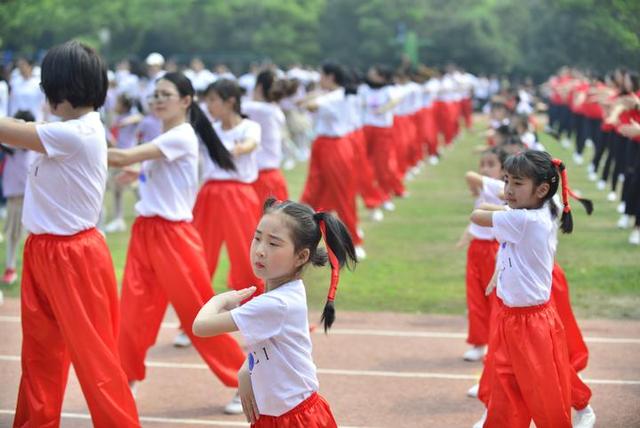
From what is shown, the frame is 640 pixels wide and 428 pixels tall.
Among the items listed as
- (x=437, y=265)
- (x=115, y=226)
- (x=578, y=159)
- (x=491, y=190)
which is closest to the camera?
(x=491, y=190)

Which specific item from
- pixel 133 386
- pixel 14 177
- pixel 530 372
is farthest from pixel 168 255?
pixel 14 177

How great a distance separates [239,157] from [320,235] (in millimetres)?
3939

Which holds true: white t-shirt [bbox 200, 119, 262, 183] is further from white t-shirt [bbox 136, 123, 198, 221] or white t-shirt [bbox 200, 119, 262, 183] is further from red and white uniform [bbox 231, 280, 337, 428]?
red and white uniform [bbox 231, 280, 337, 428]

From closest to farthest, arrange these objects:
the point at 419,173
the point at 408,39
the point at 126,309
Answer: the point at 126,309 < the point at 419,173 < the point at 408,39

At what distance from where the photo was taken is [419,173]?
21.8m

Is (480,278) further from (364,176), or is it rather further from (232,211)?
(364,176)

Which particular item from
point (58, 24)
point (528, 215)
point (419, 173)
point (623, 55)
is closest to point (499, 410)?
point (528, 215)

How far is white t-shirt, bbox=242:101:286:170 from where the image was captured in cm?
963

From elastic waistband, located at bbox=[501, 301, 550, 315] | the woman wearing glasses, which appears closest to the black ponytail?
the woman wearing glasses

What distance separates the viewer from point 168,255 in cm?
643

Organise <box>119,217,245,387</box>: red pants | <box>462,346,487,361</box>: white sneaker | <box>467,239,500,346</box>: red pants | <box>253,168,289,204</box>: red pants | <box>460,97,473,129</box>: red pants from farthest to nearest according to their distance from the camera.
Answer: <box>460,97,473,129</box>: red pants → <box>253,168,289,204</box>: red pants → <box>462,346,487,361</box>: white sneaker → <box>467,239,500,346</box>: red pants → <box>119,217,245,387</box>: red pants

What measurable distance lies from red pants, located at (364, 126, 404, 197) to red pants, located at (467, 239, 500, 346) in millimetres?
9029

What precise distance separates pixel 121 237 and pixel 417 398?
23.9 ft

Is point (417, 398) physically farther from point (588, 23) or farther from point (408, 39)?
point (408, 39)
